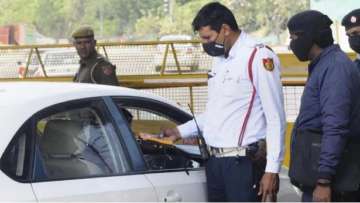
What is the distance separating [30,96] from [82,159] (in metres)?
0.43

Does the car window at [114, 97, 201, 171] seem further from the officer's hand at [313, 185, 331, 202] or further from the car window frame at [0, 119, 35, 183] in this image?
the officer's hand at [313, 185, 331, 202]

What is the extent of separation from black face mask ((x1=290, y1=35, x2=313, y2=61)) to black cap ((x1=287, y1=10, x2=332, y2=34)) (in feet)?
0.14

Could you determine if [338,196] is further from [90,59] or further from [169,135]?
[90,59]


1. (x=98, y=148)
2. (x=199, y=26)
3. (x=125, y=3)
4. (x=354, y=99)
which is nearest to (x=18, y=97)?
(x=98, y=148)

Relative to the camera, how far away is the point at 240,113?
387cm

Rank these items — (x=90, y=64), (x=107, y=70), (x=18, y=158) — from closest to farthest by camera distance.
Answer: (x=18, y=158) → (x=107, y=70) → (x=90, y=64)

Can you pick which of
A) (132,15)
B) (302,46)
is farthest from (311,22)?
(132,15)

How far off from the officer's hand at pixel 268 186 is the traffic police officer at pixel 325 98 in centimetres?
11

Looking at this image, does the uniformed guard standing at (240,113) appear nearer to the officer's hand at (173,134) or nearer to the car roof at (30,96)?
the officer's hand at (173,134)

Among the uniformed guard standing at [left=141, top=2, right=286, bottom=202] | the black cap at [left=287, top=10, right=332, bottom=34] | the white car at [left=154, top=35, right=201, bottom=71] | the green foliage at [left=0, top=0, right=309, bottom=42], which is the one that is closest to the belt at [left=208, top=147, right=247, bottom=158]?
the uniformed guard standing at [left=141, top=2, right=286, bottom=202]

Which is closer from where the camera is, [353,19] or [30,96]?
[30,96]

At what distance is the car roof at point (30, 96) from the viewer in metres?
3.28

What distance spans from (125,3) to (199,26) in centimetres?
4217

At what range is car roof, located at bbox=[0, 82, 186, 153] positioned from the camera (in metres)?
3.28
